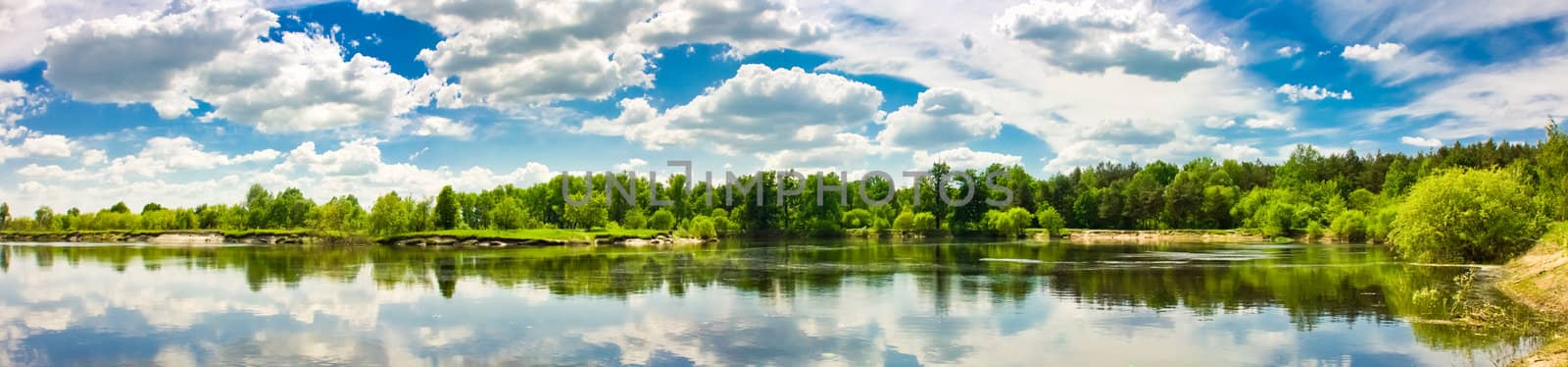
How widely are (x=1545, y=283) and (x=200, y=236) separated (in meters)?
141

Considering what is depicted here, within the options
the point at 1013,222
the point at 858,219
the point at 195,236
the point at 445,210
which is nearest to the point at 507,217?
the point at 445,210

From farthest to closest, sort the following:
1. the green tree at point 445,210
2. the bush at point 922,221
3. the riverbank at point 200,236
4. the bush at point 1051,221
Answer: the bush at point 922,221 → the bush at point 1051,221 → the riverbank at point 200,236 → the green tree at point 445,210

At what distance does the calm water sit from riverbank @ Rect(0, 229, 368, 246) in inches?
2582

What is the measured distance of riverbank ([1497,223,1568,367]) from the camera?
1580 cm

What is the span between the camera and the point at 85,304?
26891mm

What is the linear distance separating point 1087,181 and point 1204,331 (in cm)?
15274

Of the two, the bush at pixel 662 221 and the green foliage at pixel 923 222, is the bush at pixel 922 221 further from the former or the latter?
the bush at pixel 662 221

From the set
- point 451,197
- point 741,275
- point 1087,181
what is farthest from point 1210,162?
point 741,275

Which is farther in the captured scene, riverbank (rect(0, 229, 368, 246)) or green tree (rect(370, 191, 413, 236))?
riverbank (rect(0, 229, 368, 246))

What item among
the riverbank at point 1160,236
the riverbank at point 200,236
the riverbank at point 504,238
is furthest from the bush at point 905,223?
the riverbank at point 200,236

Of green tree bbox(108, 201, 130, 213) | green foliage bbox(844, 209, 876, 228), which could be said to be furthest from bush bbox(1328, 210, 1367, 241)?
green tree bbox(108, 201, 130, 213)

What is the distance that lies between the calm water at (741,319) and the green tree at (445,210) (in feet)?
191

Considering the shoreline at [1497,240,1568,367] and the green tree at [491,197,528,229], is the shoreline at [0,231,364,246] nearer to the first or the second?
the green tree at [491,197,528,229]

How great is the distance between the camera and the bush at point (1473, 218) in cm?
4097
